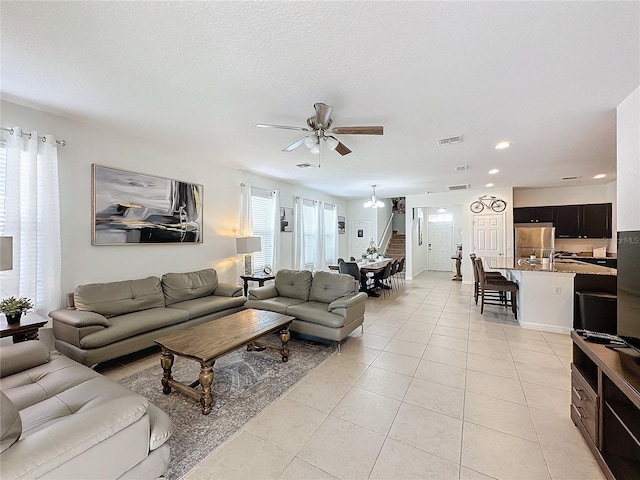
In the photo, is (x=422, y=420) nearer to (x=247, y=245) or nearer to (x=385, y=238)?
(x=247, y=245)

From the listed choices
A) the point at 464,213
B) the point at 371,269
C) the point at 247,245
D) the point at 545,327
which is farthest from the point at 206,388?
the point at 464,213

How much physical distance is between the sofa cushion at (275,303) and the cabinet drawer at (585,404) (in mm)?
2921

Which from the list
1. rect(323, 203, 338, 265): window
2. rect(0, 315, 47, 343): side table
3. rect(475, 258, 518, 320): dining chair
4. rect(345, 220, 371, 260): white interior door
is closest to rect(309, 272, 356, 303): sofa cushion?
rect(475, 258, 518, 320): dining chair

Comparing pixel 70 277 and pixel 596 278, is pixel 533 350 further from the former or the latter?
pixel 70 277

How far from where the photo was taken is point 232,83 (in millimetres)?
2441

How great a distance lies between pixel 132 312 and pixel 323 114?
3.27 m

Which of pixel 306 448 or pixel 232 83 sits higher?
pixel 232 83

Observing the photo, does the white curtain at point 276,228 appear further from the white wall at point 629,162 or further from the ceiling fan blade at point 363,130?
the white wall at point 629,162

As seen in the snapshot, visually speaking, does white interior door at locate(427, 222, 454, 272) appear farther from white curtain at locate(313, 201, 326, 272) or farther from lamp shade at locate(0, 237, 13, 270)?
lamp shade at locate(0, 237, 13, 270)

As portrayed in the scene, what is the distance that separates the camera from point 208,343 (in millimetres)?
2512

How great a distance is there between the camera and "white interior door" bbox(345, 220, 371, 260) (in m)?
10.0

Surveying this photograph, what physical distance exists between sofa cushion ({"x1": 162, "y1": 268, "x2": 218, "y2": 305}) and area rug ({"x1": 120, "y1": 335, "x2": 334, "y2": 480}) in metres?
1.10

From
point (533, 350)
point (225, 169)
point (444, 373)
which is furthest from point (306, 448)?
point (225, 169)

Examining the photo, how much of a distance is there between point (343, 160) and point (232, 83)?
267 cm
